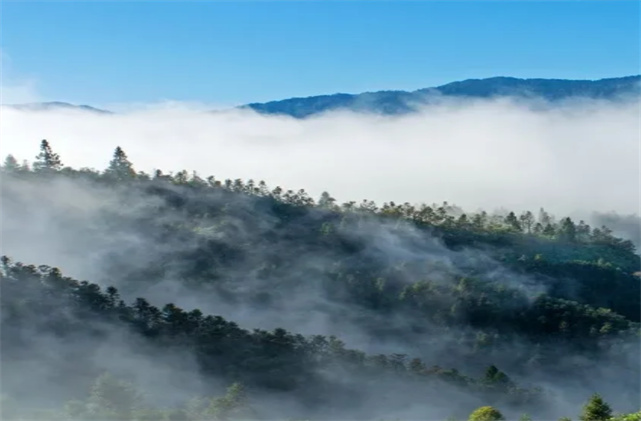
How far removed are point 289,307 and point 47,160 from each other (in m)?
26.2

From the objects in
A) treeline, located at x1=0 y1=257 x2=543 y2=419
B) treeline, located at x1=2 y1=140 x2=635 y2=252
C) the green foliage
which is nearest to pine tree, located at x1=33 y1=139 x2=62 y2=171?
treeline, located at x1=2 y1=140 x2=635 y2=252

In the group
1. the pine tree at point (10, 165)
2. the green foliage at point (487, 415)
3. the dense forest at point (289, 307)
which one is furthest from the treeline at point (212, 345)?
the pine tree at point (10, 165)

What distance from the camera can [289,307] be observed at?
50.3 meters

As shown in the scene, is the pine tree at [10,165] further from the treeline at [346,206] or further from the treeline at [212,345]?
the treeline at [212,345]

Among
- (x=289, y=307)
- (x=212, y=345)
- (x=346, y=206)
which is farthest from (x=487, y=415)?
(x=346, y=206)

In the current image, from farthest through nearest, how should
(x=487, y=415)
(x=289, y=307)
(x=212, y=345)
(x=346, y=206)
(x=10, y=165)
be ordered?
(x=346, y=206), (x=10, y=165), (x=289, y=307), (x=212, y=345), (x=487, y=415)

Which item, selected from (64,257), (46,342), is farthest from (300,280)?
(46,342)

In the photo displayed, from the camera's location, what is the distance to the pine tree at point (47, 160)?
61062 mm

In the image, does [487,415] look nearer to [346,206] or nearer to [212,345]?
[212,345]

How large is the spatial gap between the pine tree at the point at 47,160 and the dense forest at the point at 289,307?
0.17 m

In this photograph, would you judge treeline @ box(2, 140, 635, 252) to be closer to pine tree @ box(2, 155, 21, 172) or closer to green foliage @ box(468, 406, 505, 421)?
pine tree @ box(2, 155, 21, 172)

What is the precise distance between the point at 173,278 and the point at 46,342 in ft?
54.9

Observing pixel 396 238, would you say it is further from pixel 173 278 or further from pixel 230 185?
pixel 173 278

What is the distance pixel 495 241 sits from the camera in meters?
65.9
